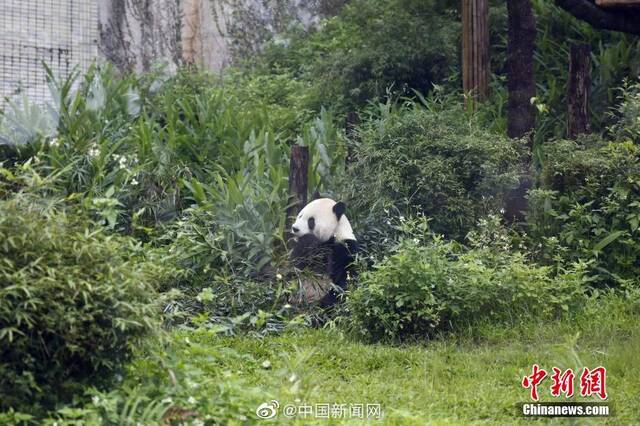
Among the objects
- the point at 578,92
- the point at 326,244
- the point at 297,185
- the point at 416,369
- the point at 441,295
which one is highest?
the point at 578,92

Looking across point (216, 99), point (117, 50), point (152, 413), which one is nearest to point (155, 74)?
point (216, 99)

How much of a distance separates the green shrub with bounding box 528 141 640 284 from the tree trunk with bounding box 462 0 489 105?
6.88 feet

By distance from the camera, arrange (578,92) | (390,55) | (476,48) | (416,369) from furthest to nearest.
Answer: (390,55)
(476,48)
(578,92)
(416,369)

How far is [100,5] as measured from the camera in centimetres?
1502

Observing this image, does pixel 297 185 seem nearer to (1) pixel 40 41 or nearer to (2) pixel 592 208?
(2) pixel 592 208

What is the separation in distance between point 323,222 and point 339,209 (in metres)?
0.18

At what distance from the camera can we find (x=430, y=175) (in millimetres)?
7863

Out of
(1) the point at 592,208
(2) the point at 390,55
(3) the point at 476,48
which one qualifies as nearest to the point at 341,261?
(1) the point at 592,208

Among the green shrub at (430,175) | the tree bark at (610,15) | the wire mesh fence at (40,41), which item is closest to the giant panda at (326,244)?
the green shrub at (430,175)

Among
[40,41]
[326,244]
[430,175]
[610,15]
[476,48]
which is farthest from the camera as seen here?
[40,41]

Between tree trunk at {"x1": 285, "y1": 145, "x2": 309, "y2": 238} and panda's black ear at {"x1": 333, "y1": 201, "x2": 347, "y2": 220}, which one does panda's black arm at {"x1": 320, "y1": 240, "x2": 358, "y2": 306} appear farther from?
tree trunk at {"x1": 285, "y1": 145, "x2": 309, "y2": 238}

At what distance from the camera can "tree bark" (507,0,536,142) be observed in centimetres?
925

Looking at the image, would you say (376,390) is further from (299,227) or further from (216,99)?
(216,99)

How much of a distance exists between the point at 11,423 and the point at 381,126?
5571 mm
